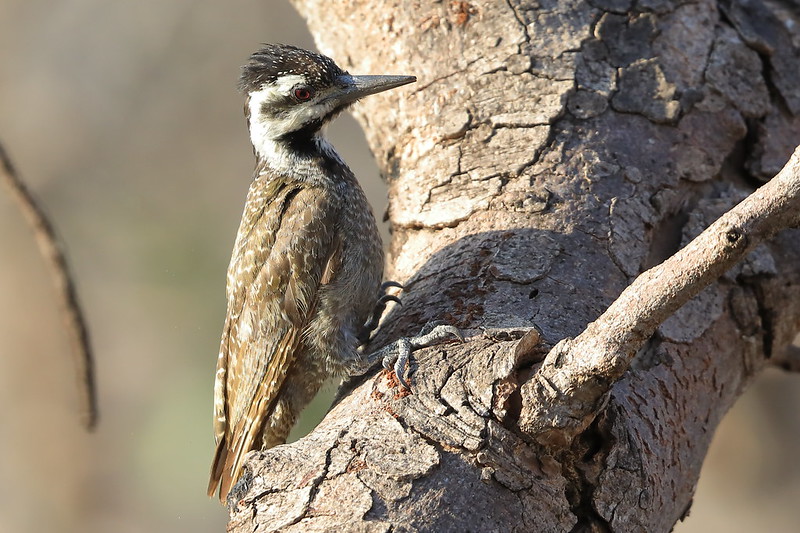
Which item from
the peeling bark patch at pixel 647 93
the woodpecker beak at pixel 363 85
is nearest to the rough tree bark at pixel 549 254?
the peeling bark patch at pixel 647 93

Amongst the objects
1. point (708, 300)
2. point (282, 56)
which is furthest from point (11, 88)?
point (708, 300)

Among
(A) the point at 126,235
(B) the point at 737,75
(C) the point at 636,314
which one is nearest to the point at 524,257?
(C) the point at 636,314

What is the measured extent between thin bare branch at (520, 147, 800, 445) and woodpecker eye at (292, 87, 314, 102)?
76.4 inches

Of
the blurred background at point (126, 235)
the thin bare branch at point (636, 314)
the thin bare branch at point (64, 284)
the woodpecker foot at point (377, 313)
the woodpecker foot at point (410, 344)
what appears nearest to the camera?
the thin bare branch at point (636, 314)

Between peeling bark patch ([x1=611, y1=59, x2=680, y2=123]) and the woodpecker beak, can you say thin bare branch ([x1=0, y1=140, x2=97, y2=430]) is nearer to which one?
the woodpecker beak

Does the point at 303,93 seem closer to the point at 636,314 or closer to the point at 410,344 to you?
the point at 410,344

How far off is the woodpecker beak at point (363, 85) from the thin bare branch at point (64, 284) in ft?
4.22

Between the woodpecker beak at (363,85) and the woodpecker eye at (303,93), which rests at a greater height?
the woodpecker beak at (363,85)

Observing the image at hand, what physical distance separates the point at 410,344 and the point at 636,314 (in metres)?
0.81

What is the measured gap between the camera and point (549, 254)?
2885 mm

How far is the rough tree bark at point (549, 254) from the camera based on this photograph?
7.11ft

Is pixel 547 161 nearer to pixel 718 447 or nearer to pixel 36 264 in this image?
pixel 718 447

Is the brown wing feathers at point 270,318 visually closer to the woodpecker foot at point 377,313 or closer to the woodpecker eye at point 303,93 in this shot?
the woodpecker foot at point 377,313

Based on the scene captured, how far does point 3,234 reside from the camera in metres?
7.82
